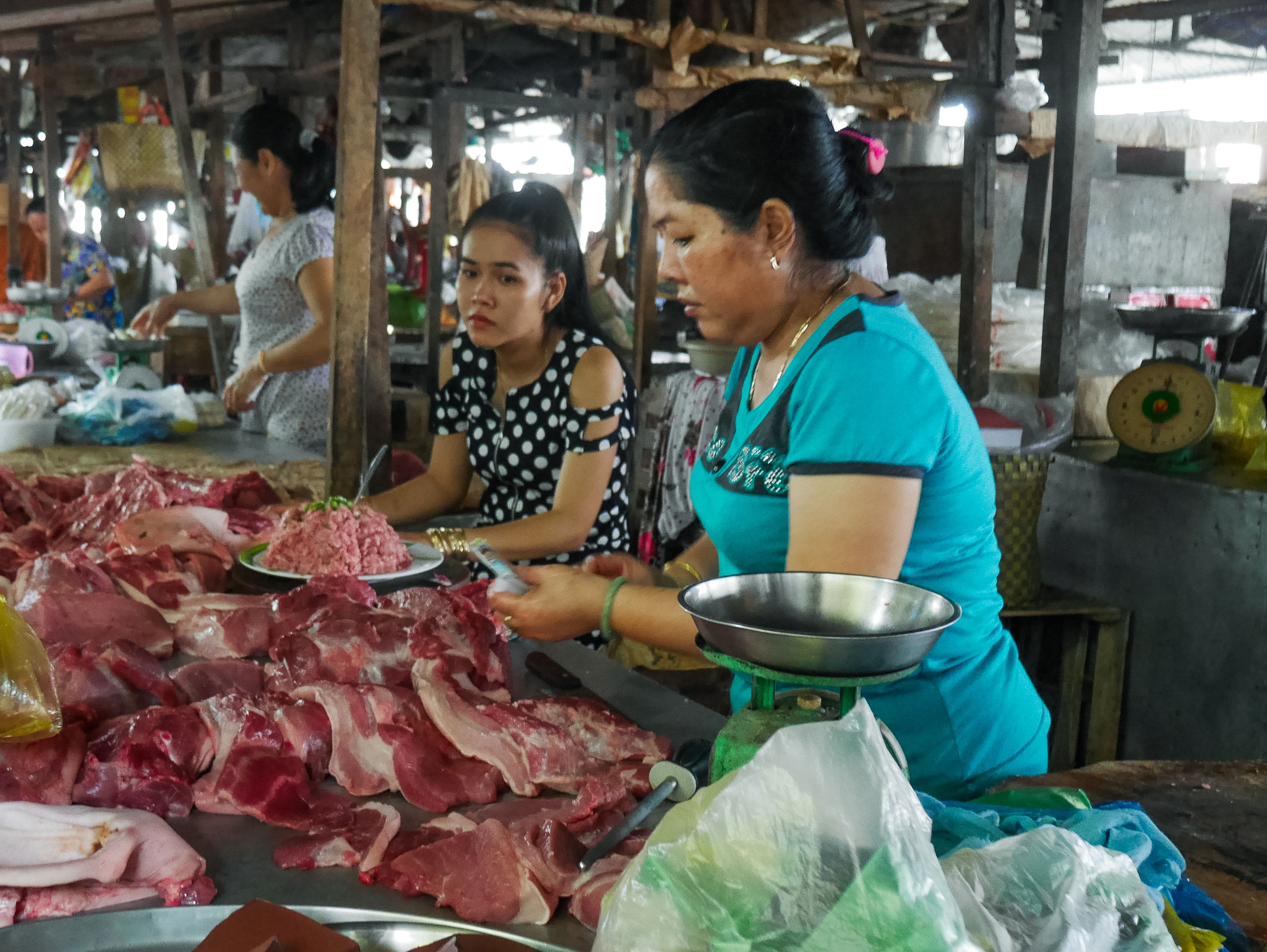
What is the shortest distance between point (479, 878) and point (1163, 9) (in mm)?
7940

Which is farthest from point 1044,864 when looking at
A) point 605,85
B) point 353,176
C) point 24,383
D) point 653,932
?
point 605,85

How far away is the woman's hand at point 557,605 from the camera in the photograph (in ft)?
6.57

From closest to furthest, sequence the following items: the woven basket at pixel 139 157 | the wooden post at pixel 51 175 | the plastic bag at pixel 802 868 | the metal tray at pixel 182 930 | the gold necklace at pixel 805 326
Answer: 1. the plastic bag at pixel 802 868
2. the metal tray at pixel 182 930
3. the gold necklace at pixel 805 326
4. the wooden post at pixel 51 175
5. the woven basket at pixel 139 157

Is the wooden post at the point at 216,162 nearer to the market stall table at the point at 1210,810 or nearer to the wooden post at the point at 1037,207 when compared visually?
the wooden post at the point at 1037,207

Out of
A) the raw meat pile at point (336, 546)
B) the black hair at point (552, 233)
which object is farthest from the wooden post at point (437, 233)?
the raw meat pile at point (336, 546)

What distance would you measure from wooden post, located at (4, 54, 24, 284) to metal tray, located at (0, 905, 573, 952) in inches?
431

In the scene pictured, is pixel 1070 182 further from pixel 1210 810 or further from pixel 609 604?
pixel 609 604

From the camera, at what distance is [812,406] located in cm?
185

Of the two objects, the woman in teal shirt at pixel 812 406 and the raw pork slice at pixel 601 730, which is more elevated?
the woman in teal shirt at pixel 812 406

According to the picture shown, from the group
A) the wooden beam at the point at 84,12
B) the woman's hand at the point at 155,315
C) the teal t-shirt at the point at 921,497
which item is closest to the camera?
the teal t-shirt at the point at 921,497

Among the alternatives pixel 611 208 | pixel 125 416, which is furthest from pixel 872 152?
pixel 611 208

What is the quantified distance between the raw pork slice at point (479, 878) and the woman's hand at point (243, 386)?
3.54m

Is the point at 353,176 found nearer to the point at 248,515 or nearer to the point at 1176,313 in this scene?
the point at 248,515

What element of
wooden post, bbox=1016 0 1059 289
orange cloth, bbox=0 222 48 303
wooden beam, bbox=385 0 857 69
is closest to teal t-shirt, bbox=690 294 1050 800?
wooden beam, bbox=385 0 857 69
